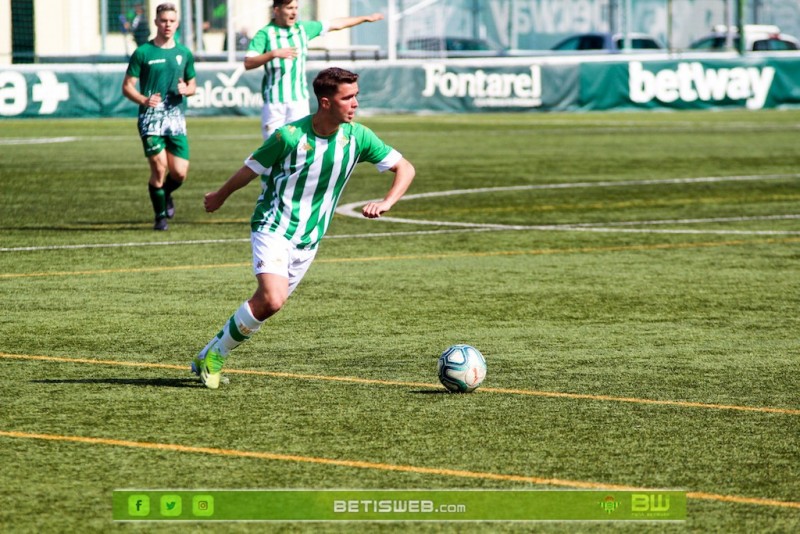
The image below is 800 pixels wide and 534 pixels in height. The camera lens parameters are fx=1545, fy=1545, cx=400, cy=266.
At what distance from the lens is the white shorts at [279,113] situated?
15.6m

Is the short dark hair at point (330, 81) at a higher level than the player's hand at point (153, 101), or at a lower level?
higher

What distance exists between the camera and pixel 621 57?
39.3 meters

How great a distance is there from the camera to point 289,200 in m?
7.80

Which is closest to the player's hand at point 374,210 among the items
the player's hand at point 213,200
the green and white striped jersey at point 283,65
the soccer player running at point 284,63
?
the player's hand at point 213,200

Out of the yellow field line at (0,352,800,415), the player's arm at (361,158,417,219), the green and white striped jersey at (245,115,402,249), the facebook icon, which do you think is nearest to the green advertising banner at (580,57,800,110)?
the player's arm at (361,158,417,219)

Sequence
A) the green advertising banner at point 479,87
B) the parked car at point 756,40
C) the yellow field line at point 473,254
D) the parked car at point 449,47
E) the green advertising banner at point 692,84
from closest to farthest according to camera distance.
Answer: the yellow field line at point 473,254 < the green advertising banner at point 479,87 < the green advertising banner at point 692,84 < the parked car at point 449,47 < the parked car at point 756,40

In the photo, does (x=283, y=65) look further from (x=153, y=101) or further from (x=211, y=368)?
(x=211, y=368)

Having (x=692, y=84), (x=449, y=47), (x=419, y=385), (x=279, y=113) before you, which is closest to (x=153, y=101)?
(x=279, y=113)

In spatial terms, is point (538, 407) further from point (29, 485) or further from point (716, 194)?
point (716, 194)

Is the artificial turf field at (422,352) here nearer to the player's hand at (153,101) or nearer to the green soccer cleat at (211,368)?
the green soccer cleat at (211,368)

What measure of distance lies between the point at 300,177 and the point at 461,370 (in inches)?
50.1

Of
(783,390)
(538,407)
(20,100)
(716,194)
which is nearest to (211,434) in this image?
(538,407)

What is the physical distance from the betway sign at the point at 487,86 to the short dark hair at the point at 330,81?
96.3 ft

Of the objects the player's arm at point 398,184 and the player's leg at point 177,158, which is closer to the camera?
the player's arm at point 398,184
